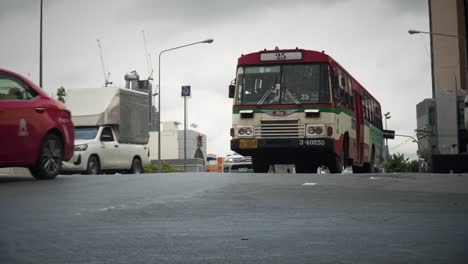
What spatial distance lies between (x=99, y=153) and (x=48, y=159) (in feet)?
34.8

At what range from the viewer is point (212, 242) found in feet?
23.3

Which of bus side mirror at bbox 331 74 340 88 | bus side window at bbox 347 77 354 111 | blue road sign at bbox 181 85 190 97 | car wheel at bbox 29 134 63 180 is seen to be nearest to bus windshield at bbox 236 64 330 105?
bus side mirror at bbox 331 74 340 88

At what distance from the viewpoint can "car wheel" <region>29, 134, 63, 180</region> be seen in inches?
577

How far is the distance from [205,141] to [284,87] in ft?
526

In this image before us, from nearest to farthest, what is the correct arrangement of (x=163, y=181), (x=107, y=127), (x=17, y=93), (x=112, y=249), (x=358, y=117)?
1. (x=112, y=249)
2. (x=17, y=93)
3. (x=163, y=181)
4. (x=107, y=127)
5. (x=358, y=117)

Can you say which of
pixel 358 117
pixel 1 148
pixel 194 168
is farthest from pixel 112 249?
pixel 194 168

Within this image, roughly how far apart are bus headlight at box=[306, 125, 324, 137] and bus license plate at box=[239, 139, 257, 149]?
1.57 m

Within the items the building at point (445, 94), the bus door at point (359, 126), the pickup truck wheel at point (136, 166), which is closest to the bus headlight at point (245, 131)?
the bus door at point (359, 126)

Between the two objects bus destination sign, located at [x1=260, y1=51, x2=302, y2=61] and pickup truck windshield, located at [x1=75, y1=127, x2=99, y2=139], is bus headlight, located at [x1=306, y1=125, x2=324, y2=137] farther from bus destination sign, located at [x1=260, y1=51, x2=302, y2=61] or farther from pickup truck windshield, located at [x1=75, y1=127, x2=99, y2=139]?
pickup truck windshield, located at [x1=75, y1=127, x2=99, y2=139]

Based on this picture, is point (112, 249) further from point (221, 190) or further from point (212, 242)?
point (221, 190)

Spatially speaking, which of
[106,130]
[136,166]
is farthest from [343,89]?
[136,166]

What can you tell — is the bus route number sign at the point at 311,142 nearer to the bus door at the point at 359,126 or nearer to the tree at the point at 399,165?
the bus door at the point at 359,126

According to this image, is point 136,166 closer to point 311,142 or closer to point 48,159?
point 311,142

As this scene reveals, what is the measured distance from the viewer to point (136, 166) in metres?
28.5
